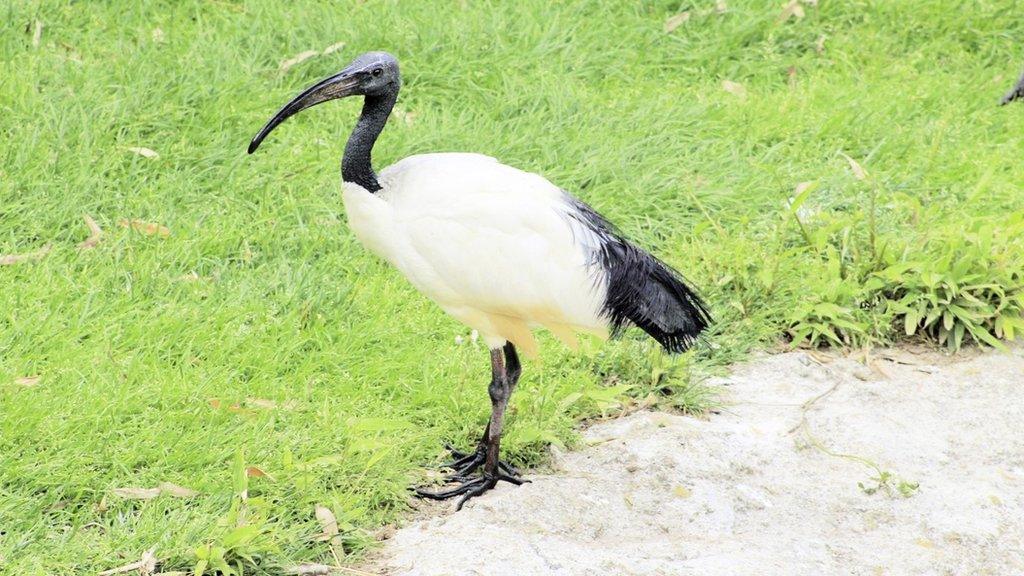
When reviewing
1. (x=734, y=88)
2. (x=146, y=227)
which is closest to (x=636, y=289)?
(x=146, y=227)

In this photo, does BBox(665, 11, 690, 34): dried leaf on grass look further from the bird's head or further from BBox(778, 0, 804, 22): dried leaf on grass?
the bird's head

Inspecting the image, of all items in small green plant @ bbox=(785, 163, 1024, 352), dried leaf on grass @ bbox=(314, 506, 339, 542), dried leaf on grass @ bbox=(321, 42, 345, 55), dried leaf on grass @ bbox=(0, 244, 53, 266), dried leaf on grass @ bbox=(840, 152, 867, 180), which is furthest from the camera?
dried leaf on grass @ bbox=(321, 42, 345, 55)

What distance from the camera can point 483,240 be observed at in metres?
4.23

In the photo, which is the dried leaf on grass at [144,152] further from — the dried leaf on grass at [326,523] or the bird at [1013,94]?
the bird at [1013,94]

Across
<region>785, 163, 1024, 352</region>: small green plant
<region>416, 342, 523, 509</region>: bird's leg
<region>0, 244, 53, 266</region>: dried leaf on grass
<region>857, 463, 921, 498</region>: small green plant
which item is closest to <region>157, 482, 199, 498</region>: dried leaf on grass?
<region>416, 342, 523, 509</region>: bird's leg

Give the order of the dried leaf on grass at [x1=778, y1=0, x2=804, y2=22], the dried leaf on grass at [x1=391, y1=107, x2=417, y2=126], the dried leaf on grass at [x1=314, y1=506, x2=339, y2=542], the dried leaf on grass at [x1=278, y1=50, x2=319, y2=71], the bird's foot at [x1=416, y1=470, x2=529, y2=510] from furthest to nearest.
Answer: the dried leaf on grass at [x1=778, y1=0, x2=804, y2=22]
the dried leaf on grass at [x1=278, y1=50, x2=319, y2=71]
the dried leaf on grass at [x1=391, y1=107, x2=417, y2=126]
the bird's foot at [x1=416, y1=470, x2=529, y2=510]
the dried leaf on grass at [x1=314, y1=506, x2=339, y2=542]

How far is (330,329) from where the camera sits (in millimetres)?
5113

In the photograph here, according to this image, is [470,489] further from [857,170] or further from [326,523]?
[857,170]

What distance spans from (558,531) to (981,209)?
312cm

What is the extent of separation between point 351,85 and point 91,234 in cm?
163

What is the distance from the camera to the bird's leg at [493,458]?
173 inches

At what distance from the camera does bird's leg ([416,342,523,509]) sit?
14.4 ft

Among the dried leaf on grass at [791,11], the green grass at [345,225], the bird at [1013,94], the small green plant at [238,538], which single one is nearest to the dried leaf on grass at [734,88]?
the green grass at [345,225]

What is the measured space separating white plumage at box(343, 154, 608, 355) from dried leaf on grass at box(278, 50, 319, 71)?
2.41 metres
